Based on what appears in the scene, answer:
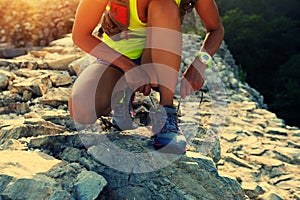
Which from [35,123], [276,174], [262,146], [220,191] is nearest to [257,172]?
[276,174]

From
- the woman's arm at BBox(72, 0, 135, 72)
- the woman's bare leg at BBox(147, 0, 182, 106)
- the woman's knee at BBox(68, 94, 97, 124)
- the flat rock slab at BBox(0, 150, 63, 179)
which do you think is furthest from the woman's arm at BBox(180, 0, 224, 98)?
the flat rock slab at BBox(0, 150, 63, 179)

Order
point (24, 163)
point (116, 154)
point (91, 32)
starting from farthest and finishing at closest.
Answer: point (91, 32) < point (116, 154) < point (24, 163)

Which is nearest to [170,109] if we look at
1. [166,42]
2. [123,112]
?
[166,42]

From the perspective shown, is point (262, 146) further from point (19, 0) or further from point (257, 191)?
point (19, 0)

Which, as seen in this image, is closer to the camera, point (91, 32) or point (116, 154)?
point (116, 154)

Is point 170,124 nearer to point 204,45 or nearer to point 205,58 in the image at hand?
point 205,58

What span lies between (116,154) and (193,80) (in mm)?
597

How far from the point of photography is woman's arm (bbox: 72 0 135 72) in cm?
202

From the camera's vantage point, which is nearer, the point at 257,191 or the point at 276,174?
the point at 257,191

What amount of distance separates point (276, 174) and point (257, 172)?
183mm

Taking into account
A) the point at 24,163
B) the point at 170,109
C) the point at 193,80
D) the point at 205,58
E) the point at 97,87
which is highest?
the point at 205,58

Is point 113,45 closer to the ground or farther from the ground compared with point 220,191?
farther from the ground

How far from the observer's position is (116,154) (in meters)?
2.00

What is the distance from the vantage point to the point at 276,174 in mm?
3213
